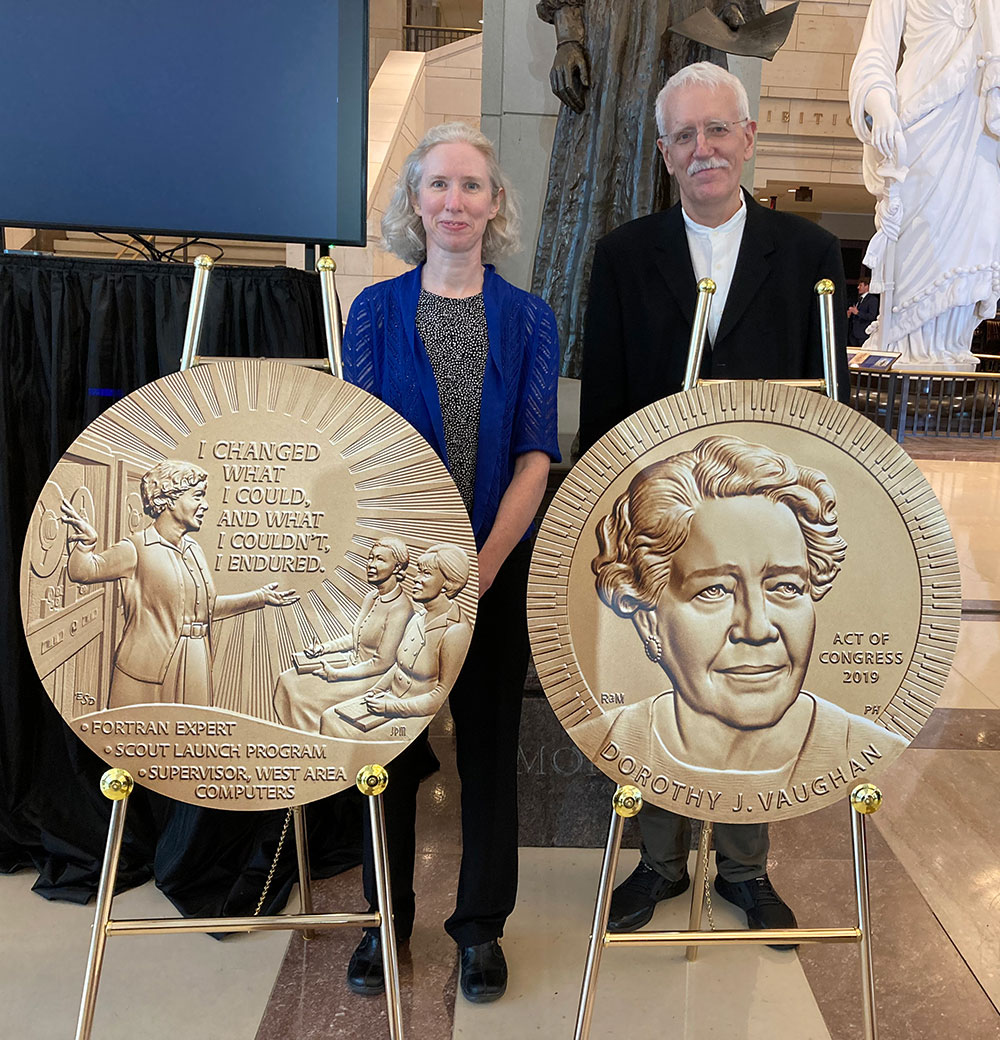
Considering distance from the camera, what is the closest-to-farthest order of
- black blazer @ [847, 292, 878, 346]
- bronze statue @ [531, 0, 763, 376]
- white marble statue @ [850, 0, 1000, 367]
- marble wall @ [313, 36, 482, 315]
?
1. bronze statue @ [531, 0, 763, 376]
2. white marble statue @ [850, 0, 1000, 367]
3. marble wall @ [313, 36, 482, 315]
4. black blazer @ [847, 292, 878, 346]

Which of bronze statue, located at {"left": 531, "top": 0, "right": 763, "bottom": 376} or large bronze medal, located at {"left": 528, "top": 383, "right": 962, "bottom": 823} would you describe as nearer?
large bronze medal, located at {"left": 528, "top": 383, "right": 962, "bottom": 823}

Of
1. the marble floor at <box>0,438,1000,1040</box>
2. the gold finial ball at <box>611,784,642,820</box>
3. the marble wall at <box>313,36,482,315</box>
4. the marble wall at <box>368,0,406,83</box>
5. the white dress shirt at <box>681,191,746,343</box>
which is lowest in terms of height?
the marble floor at <box>0,438,1000,1040</box>

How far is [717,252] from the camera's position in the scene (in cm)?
176

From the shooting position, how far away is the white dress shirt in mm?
1757

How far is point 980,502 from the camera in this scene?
518 centimetres

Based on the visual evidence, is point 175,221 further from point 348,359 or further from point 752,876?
point 752,876

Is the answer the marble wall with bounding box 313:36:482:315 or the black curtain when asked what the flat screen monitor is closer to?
the black curtain

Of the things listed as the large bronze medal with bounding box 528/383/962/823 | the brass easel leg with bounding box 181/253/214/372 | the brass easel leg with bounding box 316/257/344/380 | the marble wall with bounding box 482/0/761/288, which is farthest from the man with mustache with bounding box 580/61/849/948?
the marble wall with bounding box 482/0/761/288

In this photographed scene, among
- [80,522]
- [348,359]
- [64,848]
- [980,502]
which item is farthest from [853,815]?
[980,502]

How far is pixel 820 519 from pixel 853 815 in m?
0.44

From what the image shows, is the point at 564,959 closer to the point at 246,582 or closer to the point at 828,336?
the point at 246,582

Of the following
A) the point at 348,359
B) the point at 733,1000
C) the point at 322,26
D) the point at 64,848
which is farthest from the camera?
the point at 64,848

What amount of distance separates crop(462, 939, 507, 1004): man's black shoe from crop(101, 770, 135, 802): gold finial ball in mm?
781

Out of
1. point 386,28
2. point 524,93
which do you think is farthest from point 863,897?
point 386,28
